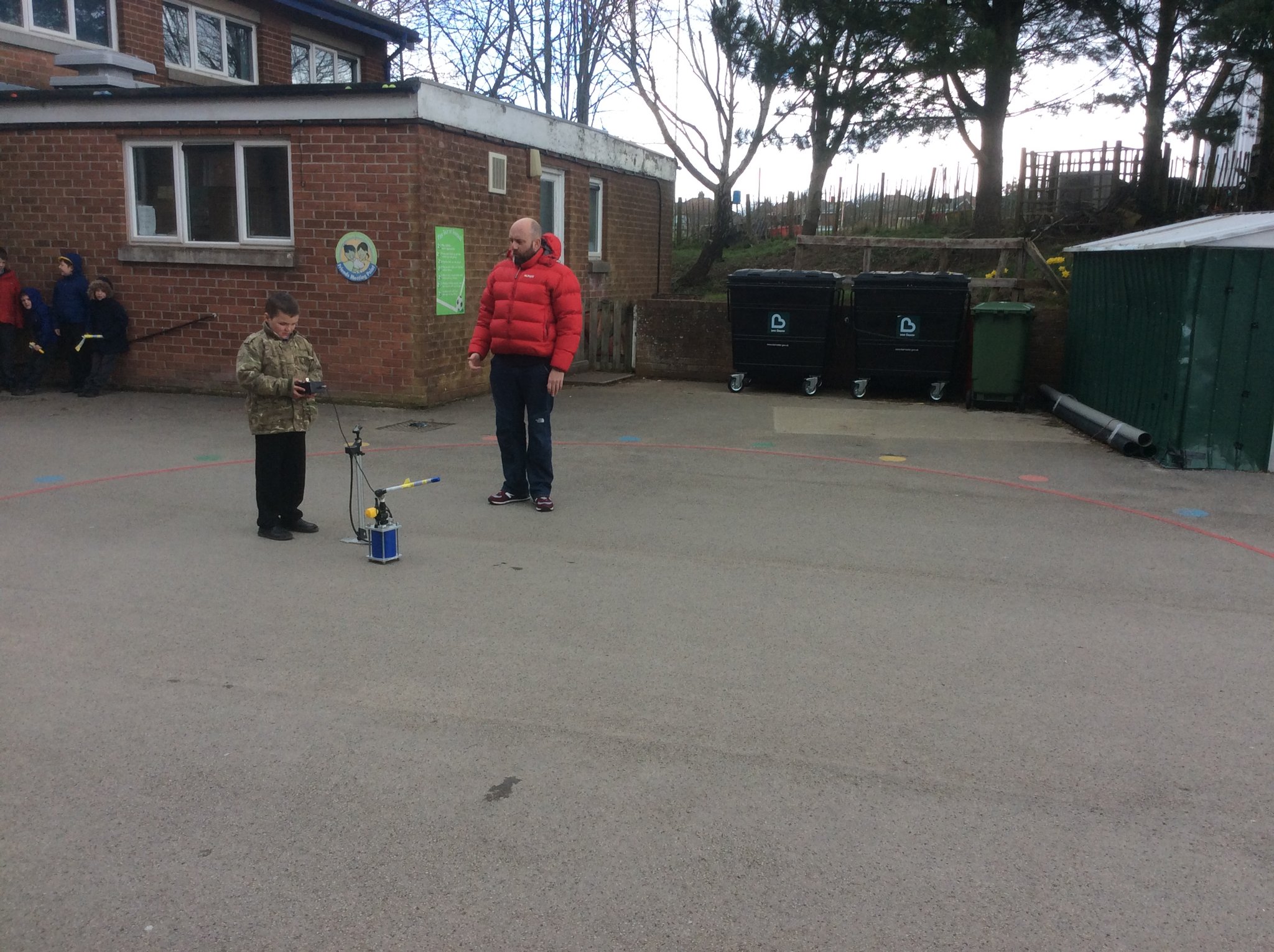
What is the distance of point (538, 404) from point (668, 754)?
4.06 meters

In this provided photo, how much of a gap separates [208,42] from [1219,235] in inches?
598

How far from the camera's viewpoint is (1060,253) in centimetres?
2069

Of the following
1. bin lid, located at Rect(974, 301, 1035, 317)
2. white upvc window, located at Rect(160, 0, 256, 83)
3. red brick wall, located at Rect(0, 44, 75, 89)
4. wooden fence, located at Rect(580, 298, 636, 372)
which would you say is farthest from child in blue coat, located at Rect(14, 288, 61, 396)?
bin lid, located at Rect(974, 301, 1035, 317)

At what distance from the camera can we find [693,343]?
15523mm

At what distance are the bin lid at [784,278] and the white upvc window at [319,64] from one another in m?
9.01

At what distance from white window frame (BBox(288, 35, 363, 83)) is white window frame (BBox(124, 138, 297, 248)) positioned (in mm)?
6600

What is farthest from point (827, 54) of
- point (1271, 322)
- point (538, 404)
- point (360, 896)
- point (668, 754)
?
point (360, 896)

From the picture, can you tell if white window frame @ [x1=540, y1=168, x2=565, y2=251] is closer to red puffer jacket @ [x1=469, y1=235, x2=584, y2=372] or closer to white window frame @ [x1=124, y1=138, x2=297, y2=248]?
white window frame @ [x1=124, y1=138, x2=297, y2=248]

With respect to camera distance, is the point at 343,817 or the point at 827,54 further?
the point at 827,54

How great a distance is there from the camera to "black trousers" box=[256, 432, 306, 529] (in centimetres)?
692

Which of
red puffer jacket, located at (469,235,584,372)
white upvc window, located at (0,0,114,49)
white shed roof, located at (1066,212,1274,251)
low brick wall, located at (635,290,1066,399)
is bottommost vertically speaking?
low brick wall, located at (635,290,1066,399)

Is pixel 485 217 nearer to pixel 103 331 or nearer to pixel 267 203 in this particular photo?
pixel 267 203

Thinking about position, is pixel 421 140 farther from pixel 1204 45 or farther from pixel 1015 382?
pixel 1204 45

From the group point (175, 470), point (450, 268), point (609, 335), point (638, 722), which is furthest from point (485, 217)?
point (638, 722)
